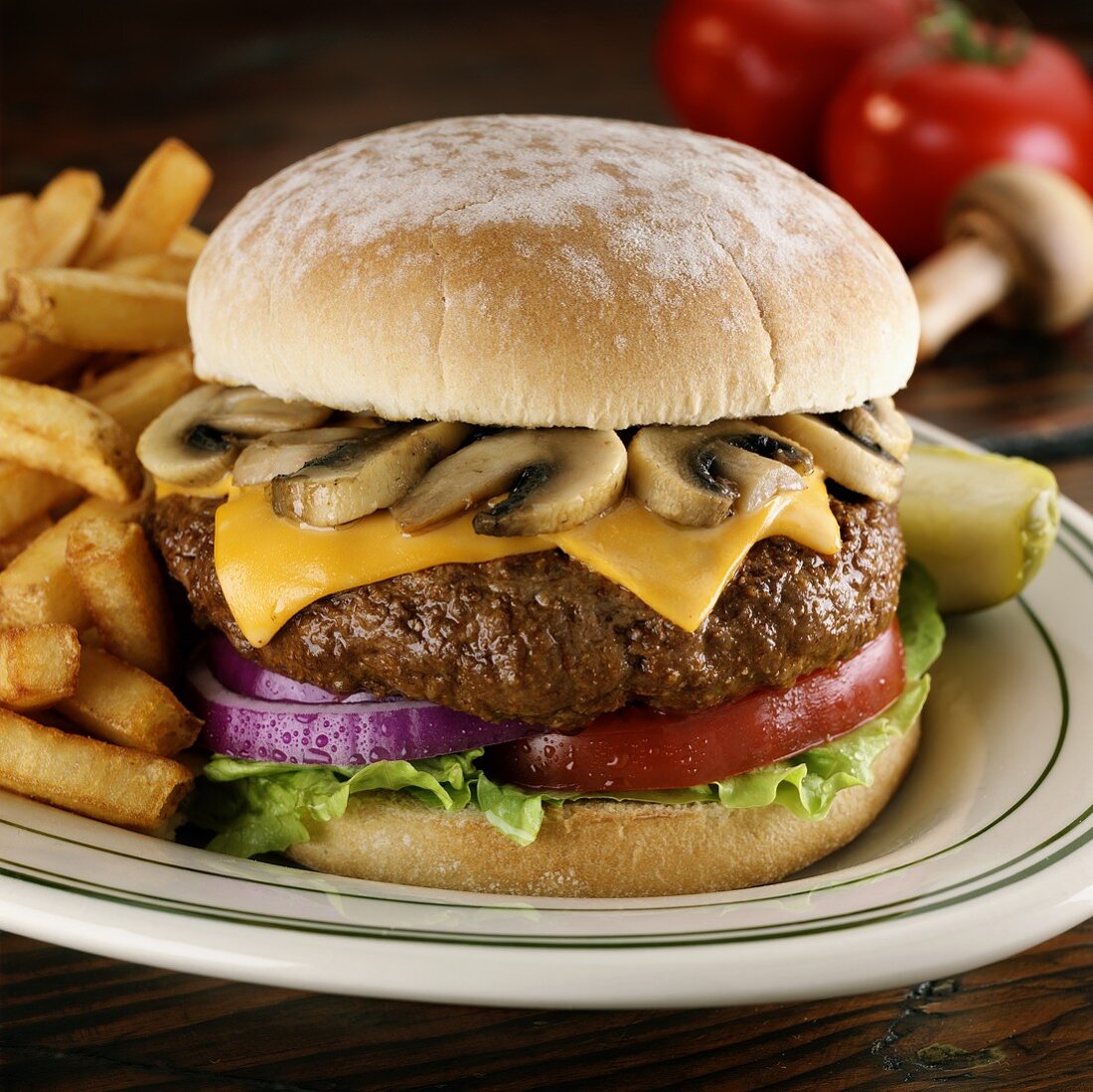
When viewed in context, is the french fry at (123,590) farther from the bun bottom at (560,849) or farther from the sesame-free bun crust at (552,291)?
the bun bottom at (560,849)

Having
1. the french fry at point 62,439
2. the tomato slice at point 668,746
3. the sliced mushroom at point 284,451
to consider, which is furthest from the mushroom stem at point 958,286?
the french fry at point 62,439

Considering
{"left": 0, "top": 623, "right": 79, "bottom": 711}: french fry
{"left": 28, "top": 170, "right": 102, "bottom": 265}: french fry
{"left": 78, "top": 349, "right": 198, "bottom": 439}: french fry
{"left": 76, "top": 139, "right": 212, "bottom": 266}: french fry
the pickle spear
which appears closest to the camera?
{"left": 0, "top": 623, "right": 79, "bottom": 711}: french fry

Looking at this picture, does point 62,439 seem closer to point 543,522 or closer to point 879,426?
point 543,522

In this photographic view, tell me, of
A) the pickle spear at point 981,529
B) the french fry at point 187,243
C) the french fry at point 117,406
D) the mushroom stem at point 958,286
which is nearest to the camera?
the french fry at point 117,406

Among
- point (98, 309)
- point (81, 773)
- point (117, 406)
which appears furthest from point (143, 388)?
point (81, 773)

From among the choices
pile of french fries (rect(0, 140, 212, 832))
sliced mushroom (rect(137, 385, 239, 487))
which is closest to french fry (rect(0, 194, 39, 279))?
pile of french fries (rect(0, 140, 212, 832))

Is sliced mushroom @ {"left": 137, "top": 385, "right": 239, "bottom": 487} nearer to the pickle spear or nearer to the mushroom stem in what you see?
the pickle spear

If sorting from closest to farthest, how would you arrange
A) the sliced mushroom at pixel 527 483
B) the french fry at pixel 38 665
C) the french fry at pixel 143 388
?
1. the sliced mushroom at pixel 527 483
2. the french fry at pixel 38 665
3. the french fry at pixel 143 388
